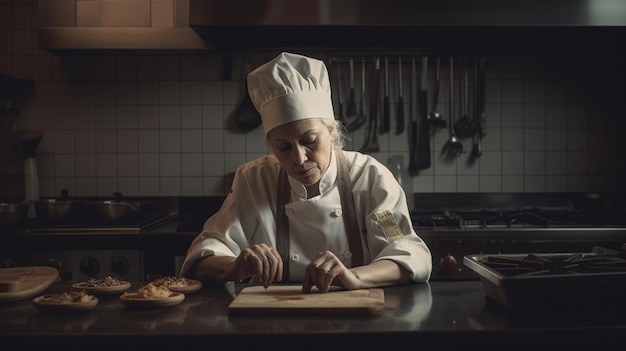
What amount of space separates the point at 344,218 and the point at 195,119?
1.57 meters

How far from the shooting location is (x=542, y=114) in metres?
3.36

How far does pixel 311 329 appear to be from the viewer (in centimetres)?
116

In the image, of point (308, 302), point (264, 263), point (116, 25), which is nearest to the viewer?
point (308, 302)

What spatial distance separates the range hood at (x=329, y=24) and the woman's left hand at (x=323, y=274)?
155 cm

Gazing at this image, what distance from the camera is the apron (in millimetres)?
1971

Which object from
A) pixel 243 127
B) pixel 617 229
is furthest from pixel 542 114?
pixel 243 127

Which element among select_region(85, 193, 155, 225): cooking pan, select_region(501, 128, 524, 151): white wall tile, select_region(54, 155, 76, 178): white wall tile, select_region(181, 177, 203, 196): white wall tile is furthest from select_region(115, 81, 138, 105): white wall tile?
select_region(501, 128, 524, 151): white wall tile

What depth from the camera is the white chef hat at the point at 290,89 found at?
184cm

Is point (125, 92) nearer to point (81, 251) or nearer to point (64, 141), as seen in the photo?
point (64, 141)

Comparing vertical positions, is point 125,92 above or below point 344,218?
above

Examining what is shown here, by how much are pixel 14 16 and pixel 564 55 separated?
117 inches

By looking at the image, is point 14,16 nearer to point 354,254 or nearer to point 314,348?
point 354,254

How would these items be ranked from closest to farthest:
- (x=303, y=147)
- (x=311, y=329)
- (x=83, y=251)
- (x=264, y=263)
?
(x=311, y=329), (x=264, y=263), (x=303, y=147), (x=83, y=251)

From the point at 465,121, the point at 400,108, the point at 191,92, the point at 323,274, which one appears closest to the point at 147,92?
the point at 191,92
